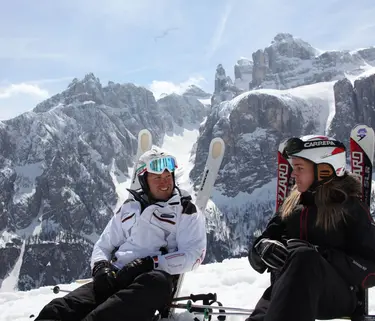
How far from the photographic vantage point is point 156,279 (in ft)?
14.8

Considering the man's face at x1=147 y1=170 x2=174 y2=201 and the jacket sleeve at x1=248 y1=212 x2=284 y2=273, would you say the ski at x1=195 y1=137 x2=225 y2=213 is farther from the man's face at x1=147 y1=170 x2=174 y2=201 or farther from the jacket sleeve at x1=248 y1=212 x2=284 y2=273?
the jacket sleeve at x1=248 y1=212 x2=284 y2=273

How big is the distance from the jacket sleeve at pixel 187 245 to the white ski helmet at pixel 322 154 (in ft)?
5.44

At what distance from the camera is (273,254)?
386 cm

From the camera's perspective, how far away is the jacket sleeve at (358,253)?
366 centimetres

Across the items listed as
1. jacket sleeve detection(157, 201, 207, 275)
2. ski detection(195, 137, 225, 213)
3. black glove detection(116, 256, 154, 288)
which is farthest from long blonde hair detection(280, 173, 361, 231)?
ski detection(195, 137, 225, 213)

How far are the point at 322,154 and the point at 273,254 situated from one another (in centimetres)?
129

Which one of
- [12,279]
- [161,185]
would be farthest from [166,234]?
[12,279]

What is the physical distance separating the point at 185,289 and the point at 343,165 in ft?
14.9

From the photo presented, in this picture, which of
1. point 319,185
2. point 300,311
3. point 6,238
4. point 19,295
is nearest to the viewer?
point 300,311

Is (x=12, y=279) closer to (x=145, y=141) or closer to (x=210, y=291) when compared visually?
(x=145, y=141)

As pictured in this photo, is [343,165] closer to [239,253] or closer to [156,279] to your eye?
[156,279]

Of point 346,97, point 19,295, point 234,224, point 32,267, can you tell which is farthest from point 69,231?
point 19,295

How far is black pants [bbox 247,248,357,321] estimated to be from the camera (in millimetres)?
3176

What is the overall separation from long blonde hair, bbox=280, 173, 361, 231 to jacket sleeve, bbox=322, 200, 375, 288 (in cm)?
13
